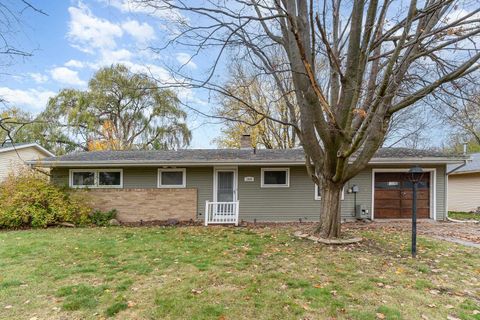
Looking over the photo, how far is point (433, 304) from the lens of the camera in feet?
11.8

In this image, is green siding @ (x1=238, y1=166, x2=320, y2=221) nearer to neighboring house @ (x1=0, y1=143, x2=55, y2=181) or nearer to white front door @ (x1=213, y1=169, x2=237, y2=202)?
white front door @ (x1=213, y1=169, x2=237, y2=202)

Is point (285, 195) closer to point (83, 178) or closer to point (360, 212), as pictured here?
point (360, 212)

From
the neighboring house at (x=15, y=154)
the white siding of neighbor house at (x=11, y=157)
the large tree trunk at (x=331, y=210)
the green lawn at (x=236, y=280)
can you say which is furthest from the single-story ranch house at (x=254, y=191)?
the white siding of neighbor house at (x=11, y=157)

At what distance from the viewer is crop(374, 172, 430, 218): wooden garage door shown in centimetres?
1135

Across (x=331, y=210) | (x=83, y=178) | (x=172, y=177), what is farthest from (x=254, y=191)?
(x=83, y=178)

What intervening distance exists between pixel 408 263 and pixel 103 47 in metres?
8.51

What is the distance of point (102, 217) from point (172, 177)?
2.98 m

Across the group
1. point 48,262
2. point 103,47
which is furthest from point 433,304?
point 103,47

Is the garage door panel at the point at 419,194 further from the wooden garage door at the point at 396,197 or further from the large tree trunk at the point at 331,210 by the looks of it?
the large tree trunk at the point at 331,210

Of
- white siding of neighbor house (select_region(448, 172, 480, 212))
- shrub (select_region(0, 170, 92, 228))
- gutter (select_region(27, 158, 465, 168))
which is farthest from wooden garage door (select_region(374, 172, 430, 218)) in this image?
shrub (select_region(0, 170, 92, 228))

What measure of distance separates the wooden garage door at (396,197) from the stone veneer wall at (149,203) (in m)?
7.28

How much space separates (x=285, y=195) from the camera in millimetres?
11258

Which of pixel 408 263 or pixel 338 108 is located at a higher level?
pixel 338 108

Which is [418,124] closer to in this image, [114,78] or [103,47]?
[103,47]
